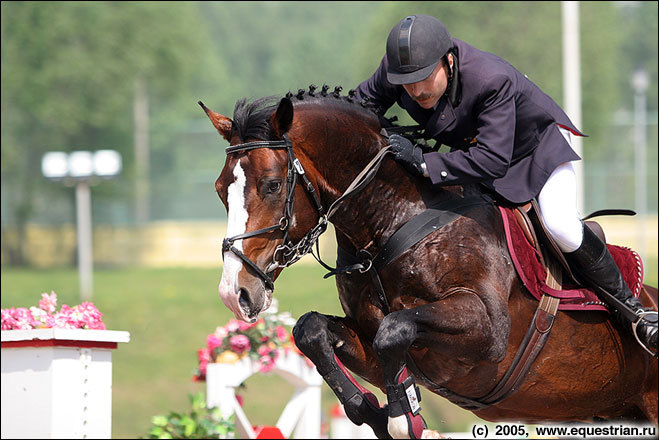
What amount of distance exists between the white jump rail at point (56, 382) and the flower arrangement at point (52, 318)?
25cm

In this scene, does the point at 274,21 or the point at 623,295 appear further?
the point at 274,21

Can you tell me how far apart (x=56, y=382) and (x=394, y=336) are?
6.36 ft

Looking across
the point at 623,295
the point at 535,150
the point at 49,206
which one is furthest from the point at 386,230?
the point at 49,206

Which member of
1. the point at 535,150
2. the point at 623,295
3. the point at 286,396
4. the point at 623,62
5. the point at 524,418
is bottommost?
the point at 286,396

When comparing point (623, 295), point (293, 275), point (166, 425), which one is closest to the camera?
point (623, 295)

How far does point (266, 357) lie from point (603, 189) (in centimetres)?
1784

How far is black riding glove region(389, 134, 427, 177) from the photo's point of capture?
358 centimetres

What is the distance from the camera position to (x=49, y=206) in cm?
2281

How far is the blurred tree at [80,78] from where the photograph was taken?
19297mm

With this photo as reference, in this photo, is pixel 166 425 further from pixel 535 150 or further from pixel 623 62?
pixel 623 62

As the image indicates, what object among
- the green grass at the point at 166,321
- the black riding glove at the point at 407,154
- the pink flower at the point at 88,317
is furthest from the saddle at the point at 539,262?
the green grass at the point at 166,321

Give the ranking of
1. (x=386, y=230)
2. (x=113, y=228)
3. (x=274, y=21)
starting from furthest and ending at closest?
(x=274, y=21) < (x=113, y=228) < (x=386, y=230)

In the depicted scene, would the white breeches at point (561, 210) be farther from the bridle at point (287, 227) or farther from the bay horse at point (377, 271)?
the bridle at point (287, 227)

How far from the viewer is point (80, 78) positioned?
20.7 metres
